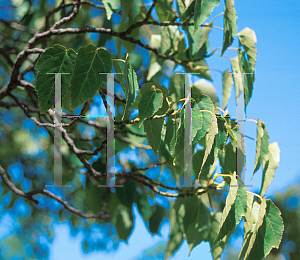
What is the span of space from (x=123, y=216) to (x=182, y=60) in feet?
1.43

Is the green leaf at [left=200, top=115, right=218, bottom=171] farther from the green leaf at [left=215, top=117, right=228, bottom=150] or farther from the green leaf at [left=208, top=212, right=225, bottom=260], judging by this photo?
the green leaf at [left=208, top=212, right=225, bottom=260]

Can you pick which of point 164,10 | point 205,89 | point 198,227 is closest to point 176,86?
point 205,89

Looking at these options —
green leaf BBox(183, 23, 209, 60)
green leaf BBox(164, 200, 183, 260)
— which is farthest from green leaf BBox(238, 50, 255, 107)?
green leaf BBox(164, 200, 183, 260)

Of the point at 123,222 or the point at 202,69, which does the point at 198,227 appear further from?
the point at 202,69

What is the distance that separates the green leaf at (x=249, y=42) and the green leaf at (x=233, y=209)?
266 millimetres

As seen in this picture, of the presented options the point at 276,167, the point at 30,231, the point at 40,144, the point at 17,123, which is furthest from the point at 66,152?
the point at 276,167

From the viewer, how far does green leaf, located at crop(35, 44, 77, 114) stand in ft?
1.40

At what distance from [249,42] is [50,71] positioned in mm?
366

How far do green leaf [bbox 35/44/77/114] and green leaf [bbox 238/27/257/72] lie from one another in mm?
319

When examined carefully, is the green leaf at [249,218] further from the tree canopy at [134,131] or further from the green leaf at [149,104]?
the green leaf at [149,104]

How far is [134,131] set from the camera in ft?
2.88

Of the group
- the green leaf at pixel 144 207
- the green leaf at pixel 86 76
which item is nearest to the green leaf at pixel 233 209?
the green leaf at pixel 86 76

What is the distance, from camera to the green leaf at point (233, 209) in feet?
1.20

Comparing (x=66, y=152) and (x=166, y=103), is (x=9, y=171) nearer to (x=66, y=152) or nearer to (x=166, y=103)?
(x=66, y=152)
